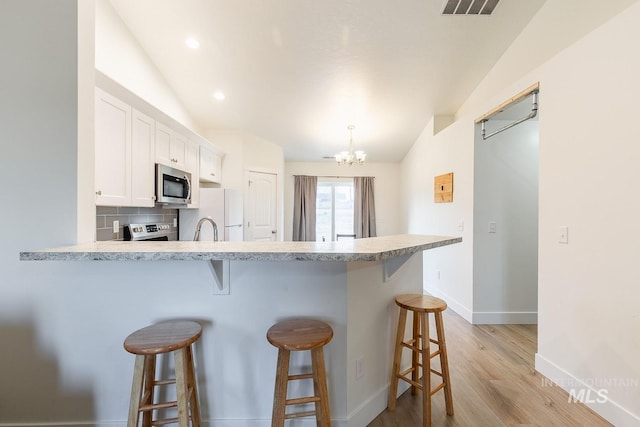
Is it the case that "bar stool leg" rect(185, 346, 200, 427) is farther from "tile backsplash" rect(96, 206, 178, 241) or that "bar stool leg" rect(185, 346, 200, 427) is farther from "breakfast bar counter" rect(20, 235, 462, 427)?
"tile backsplash" rect(96, 206, 178, 241)

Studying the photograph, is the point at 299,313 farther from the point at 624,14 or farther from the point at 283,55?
the point at 283,55

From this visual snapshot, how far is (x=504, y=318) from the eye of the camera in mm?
3043

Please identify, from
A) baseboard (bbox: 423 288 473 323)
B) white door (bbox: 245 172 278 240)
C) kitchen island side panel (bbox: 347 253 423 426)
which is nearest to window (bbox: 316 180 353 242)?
white door (bbox: 245 172 278 240)

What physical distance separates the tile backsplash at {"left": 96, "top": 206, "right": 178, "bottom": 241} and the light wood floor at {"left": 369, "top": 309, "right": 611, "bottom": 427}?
105 inches

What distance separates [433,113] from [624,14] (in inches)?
107

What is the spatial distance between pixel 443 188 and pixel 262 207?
3.08m

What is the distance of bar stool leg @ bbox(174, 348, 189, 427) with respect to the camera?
120cm

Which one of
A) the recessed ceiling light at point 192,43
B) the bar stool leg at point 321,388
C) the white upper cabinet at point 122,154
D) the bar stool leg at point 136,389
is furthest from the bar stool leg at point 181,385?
the recessed ceiling light at point 192,43

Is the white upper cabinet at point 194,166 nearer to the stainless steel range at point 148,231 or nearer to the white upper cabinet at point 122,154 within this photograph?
the stainless steel range at point 148,231

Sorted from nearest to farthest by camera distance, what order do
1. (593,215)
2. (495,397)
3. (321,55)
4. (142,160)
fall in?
(593,215) → (495,397) → (142,160) → (321,55)

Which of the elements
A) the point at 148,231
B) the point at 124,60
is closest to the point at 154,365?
the point at 148,231

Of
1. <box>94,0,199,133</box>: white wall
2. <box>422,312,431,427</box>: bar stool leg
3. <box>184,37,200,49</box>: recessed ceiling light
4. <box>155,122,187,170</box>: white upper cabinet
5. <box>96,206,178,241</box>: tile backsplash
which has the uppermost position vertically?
<box>184,37,200,49</box>: recessed ceiling light

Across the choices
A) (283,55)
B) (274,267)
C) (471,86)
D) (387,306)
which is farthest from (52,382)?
(471,86)

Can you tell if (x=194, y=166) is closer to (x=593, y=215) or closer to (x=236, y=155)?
(x=236, y=155)
